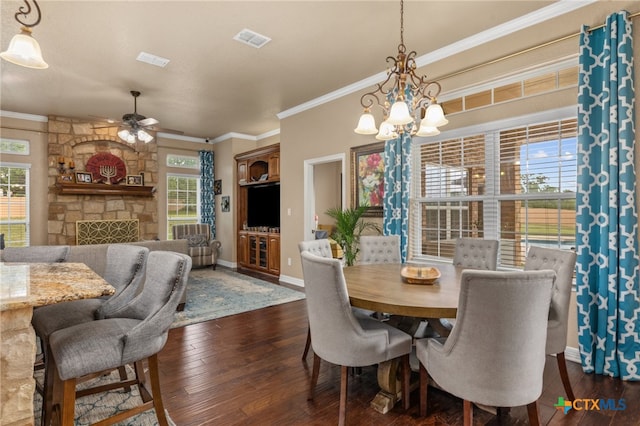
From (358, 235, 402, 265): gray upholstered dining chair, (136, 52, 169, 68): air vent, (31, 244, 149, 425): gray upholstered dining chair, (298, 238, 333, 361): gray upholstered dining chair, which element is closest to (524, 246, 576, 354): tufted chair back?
(358, 235, 402, 265): gray upholstered dining chair

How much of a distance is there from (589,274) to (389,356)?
1.95 meters

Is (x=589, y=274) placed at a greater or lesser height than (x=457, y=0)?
lesser

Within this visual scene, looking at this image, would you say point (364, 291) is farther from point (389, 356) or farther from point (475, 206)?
point (475, 206)

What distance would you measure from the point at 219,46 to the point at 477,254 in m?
3.49

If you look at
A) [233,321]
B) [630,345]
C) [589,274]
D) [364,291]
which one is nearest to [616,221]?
[589,274]

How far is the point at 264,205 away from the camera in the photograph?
23.2 feet

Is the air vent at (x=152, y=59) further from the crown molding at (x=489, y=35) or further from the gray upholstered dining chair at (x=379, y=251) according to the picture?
the gray upholstered dining chair at (x=379, y=251)

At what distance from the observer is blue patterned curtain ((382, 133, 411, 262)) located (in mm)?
3916

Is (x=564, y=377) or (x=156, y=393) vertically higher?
(x=156, y=393)

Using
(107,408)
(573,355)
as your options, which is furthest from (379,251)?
(107,408)

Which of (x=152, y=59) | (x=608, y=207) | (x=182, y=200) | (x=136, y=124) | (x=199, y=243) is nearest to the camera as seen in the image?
(x=608, y=207)

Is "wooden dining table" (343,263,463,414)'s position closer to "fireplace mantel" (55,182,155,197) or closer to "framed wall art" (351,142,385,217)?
"framed wall art" (351,142,385,217)

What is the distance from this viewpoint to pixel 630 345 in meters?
2.49

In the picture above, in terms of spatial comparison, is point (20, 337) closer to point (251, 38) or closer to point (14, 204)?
point (251, 38)
